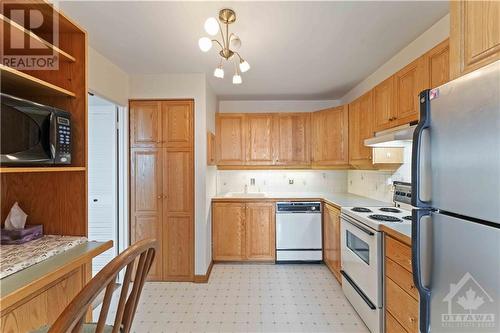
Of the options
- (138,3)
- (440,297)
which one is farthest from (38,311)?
(138,3)

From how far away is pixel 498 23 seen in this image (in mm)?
859

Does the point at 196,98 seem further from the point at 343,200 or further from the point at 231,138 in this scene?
the point at 343,200

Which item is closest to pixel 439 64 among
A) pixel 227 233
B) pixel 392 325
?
pixel 392 325

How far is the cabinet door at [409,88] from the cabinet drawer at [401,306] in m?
1.28

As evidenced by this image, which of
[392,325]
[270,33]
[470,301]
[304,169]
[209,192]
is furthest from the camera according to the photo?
[304,169]

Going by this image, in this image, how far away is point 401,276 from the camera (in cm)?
160

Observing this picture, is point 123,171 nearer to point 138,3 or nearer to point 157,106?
point 157,106

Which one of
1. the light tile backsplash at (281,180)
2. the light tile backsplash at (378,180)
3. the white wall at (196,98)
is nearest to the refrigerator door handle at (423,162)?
the light tile backsplash at (378,180)

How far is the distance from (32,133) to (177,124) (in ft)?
6.22

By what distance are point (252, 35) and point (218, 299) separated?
2.54 metres

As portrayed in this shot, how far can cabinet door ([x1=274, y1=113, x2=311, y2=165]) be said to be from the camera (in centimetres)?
378

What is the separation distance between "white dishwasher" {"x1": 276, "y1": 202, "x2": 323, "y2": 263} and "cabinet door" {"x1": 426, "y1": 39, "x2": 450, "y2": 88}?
2.05 m

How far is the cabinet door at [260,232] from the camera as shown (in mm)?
3406

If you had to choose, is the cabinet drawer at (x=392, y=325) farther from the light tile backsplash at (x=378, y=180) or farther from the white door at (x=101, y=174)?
the white door at (x=101, y=174)
